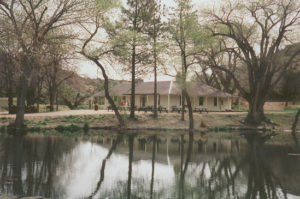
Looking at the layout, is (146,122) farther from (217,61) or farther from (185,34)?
(217,61)

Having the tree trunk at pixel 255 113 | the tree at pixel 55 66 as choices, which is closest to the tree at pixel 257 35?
the tree trunk at pixel 255 113

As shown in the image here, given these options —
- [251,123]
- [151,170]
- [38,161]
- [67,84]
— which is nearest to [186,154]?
[151,170]

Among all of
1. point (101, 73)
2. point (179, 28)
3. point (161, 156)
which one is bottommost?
point (161, 156)

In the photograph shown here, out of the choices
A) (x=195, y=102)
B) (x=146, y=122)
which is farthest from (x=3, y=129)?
(x=195, y=102)

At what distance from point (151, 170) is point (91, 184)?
119 inches

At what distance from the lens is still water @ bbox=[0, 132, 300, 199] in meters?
8.78

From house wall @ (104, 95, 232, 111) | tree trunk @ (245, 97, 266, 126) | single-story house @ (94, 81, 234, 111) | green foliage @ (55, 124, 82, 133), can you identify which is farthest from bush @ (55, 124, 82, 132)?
tree trunk @ (245, 97, 266, 126)

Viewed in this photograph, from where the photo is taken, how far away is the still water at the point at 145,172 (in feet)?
28.8

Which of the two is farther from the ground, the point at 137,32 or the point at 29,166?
the point at 137,32

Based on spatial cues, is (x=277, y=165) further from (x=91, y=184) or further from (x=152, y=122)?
(x=152, y=122)

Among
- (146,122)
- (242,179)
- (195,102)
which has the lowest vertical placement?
(242,179)

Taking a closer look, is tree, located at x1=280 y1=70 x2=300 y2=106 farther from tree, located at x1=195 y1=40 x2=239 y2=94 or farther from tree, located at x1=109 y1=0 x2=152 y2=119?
tree, located at x1=109 y1=0 x2=152 y2=119

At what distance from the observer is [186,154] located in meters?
15.9

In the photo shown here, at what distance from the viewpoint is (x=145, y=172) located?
11516 millimetres
